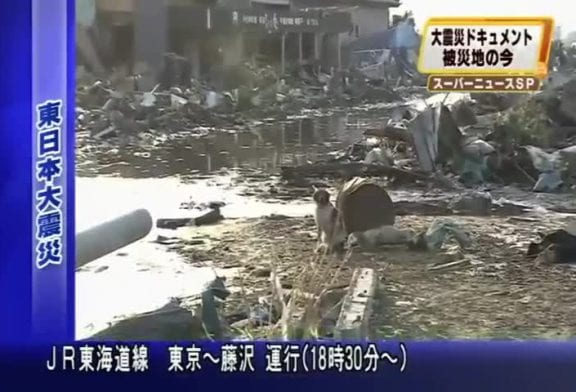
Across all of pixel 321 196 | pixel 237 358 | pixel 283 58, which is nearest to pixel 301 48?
pixel 283 58

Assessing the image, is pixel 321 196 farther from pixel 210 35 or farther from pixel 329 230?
pixel 210 35

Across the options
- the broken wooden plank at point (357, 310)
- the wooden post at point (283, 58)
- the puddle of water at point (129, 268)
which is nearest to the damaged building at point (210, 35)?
the wooden post at point (283, 58)

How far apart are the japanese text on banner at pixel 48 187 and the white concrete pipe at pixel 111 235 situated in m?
0.05

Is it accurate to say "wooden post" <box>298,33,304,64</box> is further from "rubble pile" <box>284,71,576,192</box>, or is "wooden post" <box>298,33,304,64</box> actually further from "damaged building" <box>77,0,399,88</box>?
"rubble pile" <box>284,71,576,192</box>

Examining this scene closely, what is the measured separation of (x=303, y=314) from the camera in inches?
80.0

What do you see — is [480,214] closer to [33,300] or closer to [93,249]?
[93,249]

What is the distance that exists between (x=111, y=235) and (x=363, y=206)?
0.54 meters

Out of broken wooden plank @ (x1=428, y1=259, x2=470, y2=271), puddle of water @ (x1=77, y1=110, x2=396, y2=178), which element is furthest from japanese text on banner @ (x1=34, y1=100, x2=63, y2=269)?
broken wooden plank @ (x1=428, y1=259, x2=470, y2=271)

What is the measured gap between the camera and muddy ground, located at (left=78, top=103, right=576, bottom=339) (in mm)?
2031

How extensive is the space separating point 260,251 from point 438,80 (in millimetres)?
525

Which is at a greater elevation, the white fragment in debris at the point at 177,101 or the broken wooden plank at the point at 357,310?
the white fragment in debris at the point at 177,101

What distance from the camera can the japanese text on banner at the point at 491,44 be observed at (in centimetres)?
201

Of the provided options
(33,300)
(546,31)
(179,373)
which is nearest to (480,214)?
(546,31)
